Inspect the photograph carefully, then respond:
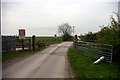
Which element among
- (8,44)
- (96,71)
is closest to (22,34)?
(8,44)

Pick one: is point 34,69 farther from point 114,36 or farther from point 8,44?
point 8,44

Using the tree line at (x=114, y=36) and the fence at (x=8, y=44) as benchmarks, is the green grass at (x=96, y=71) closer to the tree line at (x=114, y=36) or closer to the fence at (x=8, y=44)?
the tree line at (x=114, y=36)

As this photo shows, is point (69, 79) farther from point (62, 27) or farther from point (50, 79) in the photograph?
point (62, 27)

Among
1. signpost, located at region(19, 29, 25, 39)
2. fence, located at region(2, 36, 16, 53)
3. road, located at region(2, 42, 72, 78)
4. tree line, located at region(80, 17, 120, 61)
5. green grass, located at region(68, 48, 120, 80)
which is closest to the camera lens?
green grass, located at region(68, 48, 120, 80)

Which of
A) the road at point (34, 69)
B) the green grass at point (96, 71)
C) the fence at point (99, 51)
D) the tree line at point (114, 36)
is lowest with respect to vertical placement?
the road at point (34, 69)

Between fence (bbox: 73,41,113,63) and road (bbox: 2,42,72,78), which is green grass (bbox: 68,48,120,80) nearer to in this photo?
road (bbox: 2,42,72,78)

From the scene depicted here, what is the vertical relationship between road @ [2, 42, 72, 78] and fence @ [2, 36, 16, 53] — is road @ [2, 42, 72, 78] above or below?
below

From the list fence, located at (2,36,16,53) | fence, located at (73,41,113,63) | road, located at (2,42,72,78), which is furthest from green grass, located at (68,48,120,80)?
fence, located at (2,36,16,53)

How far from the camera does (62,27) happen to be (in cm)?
6300

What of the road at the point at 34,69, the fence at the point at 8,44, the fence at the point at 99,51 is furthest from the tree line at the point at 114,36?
the fence at the point at 8,44

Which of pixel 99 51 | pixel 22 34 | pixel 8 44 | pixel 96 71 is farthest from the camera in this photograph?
pixel 22 34

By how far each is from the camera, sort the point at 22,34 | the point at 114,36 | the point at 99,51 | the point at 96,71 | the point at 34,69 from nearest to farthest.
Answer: the point at 96,71 < the point at 34,69 < the point at 114,36 < the point at 99,51 < the point at 22,34

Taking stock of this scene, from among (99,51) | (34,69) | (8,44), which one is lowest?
(34,69)

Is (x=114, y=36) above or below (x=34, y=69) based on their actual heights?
above
